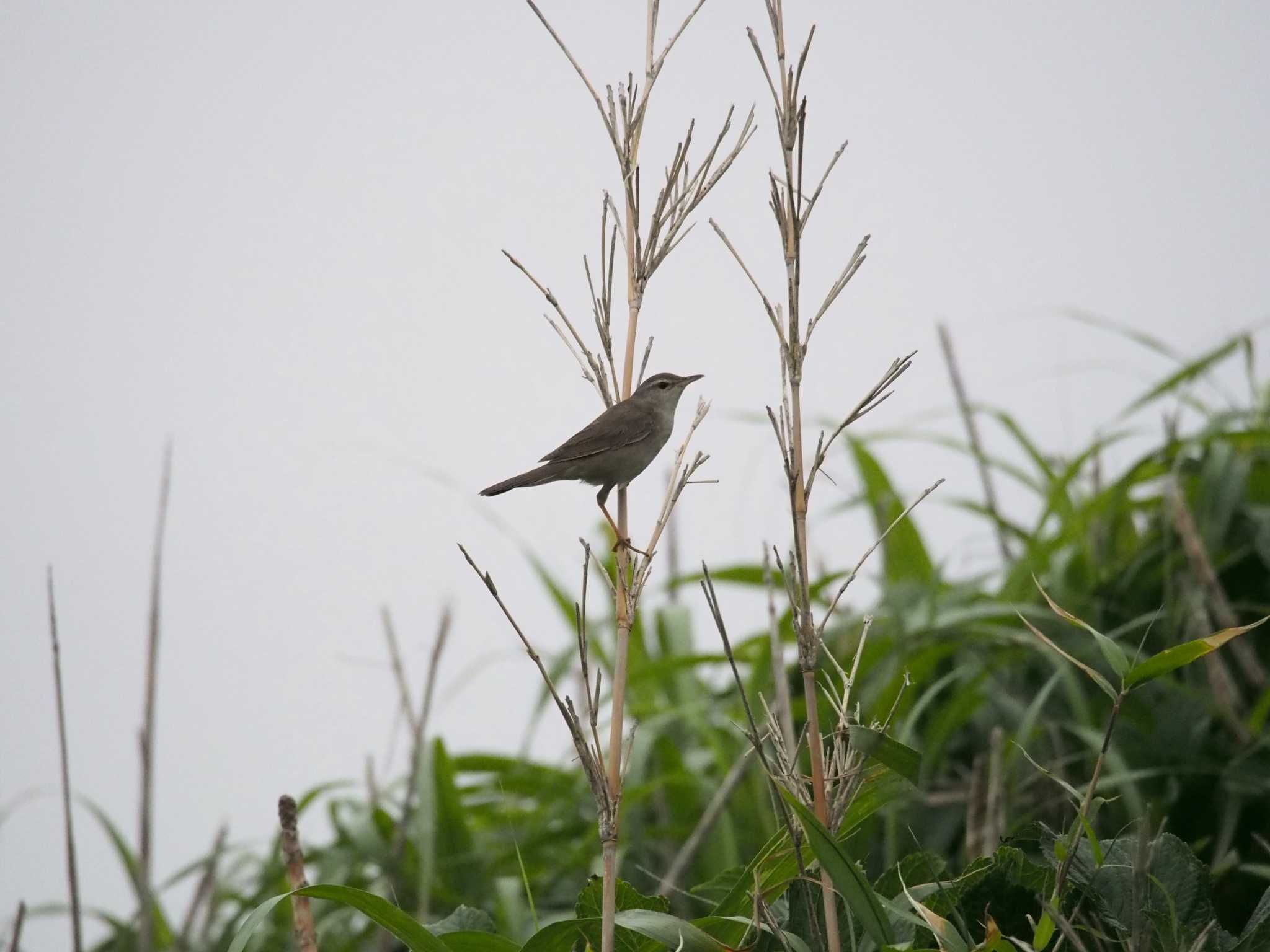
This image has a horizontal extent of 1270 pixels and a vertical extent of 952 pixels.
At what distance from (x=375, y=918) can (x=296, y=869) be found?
0.13 metres

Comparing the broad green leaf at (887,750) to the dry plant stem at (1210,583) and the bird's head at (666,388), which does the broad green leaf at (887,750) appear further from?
the dry plant stem at (1210,583)

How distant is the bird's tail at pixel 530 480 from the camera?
2.34 metres

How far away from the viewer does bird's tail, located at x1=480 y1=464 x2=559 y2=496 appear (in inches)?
92.0

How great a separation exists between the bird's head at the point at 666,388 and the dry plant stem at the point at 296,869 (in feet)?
4.86

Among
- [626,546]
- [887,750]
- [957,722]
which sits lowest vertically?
[957,722]

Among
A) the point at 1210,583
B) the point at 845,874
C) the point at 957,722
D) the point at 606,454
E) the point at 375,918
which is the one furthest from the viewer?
the point at 957,722

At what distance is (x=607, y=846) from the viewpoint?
4.80 feet

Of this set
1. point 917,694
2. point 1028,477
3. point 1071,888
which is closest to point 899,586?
point 917,694

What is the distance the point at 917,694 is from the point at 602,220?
8.47 ft

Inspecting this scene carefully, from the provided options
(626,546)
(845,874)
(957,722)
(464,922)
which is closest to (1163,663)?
(845,874)

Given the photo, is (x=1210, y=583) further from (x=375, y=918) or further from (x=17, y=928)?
(x=17, y=928)

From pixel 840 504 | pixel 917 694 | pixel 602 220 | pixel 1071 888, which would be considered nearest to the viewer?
pixel 1071 888

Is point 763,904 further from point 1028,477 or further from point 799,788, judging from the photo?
point 1028,477

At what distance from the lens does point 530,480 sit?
246 cm
